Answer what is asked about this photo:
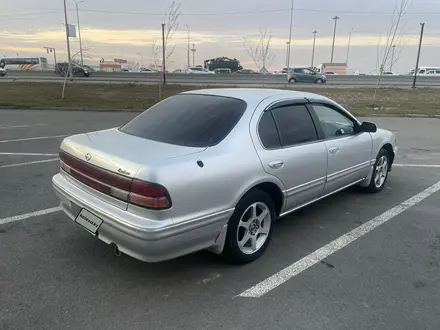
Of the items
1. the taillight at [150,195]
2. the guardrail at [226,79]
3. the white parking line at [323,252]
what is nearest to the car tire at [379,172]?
the white parking line at [323,252]

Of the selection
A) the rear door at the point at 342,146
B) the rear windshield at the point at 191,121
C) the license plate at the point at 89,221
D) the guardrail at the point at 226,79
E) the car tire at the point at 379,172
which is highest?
the rear windshield at the point at 191,121

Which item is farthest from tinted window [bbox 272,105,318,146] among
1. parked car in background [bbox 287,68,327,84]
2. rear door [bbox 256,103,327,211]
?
parked car in background [bbox 287,68,327,84]

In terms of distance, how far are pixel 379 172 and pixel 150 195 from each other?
3.89 m

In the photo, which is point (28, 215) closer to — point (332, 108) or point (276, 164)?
point (276, 164)

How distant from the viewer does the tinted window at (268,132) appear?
3361 mm

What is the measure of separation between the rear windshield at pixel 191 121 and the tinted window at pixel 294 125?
16.9 inches

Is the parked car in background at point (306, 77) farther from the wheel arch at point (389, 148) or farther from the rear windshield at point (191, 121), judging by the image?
the rear windshield at point (191, 121)

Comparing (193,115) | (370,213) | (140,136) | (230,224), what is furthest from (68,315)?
(370,213)

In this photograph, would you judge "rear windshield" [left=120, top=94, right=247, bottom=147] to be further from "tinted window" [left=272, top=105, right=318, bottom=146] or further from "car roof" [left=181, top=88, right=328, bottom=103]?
"tinted window" [left=272, top=105, right=318, bottom=146]

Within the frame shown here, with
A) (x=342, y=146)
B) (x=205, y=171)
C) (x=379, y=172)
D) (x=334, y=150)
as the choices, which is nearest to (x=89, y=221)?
(x=205, y=171)

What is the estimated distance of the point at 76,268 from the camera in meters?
3.19

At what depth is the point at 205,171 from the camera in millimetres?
2783

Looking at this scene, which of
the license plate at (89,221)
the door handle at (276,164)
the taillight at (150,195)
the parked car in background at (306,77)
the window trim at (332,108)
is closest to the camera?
the taillight at (150,195)

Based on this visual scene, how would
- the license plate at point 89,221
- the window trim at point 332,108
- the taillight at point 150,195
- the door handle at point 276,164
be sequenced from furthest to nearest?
the window trim at point 332,108 < the door handle at point 276,164 < the license plate at point 89,221 < the taillight at point 150,195
